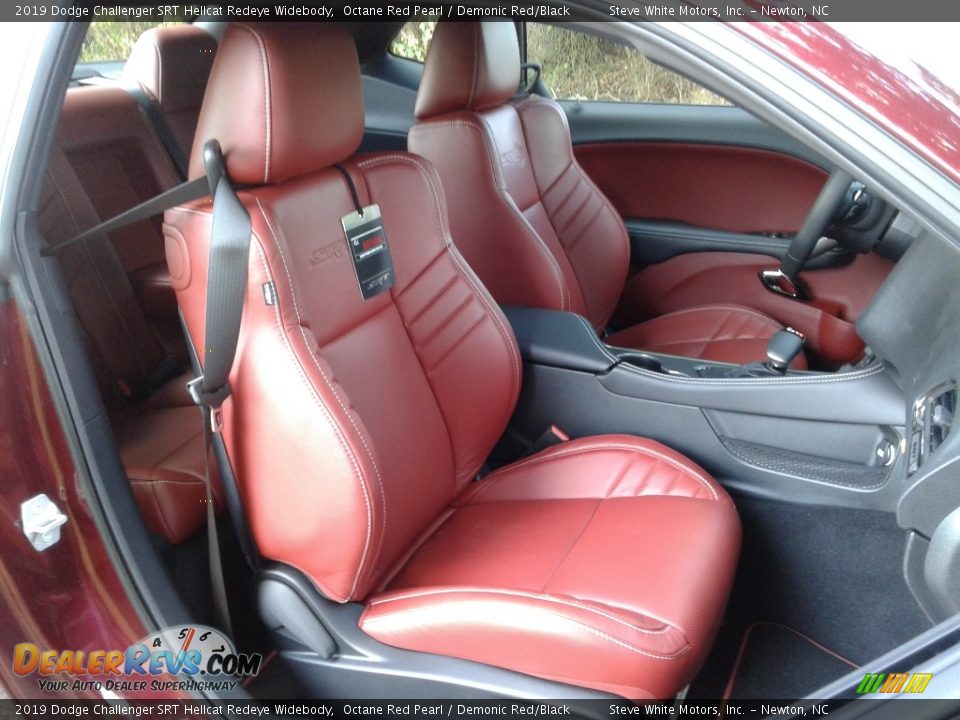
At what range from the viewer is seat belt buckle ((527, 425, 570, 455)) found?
5.99 ft

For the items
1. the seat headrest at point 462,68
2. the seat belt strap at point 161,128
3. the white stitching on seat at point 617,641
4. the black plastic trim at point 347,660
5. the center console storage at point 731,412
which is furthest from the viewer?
the seat belt strap at point 161,128

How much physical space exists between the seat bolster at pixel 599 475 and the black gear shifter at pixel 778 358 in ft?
0.82

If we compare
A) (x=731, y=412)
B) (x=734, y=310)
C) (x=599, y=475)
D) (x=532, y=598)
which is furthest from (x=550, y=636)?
(x=734, y=310)

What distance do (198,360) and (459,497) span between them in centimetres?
62

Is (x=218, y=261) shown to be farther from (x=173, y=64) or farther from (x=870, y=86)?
(x=173, y=64)

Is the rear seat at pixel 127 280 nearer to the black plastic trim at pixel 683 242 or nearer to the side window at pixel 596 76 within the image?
the side window at pixel 596 76

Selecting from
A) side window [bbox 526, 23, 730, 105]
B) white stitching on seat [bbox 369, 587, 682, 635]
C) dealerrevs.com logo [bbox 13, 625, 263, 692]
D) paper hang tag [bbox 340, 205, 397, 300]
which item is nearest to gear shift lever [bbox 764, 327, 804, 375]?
white stitching on seat [bbox 369, 587, 682, 635]

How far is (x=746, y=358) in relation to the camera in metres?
2.08

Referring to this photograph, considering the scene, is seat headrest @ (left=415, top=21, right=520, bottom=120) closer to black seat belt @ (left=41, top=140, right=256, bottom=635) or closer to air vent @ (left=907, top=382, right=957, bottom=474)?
black seat belt @ (left=41, top=140, right=256, bottom=635)

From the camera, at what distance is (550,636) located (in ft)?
3.76

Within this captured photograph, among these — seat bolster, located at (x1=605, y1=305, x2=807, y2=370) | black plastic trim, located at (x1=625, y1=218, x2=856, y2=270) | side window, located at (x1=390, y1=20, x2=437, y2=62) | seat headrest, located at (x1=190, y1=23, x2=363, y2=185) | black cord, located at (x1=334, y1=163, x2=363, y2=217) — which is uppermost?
seat headrest, located at (x1=190, y1=23, x2=363, y2=185)

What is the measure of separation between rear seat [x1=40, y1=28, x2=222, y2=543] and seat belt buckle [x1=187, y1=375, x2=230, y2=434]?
265 millimetres

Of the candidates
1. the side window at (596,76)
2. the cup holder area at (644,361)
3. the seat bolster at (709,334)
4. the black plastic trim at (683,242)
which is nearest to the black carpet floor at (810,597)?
the cup holder area at (644,361)

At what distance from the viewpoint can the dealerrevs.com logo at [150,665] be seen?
1121mm
